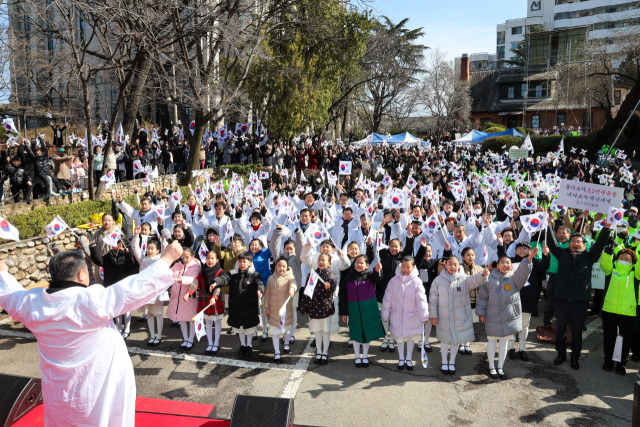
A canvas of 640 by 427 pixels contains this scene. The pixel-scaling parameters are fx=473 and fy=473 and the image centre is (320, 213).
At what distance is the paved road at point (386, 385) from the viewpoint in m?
5.19

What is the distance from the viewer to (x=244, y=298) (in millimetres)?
6598

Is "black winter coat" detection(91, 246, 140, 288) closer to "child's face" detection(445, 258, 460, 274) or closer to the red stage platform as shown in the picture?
Result: the red stage platform

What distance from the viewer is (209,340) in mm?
6883

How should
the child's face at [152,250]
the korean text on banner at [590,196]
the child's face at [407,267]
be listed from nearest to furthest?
the child's face at [407,267]
the child's face at [152,250]
the korean text on banner at [590,196]

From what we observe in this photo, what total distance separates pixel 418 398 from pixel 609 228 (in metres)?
3.40

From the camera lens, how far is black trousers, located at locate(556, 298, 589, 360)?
6.31 m

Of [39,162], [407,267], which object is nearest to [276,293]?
[407,267]

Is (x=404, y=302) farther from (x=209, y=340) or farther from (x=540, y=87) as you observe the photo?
(x=540, y=87)

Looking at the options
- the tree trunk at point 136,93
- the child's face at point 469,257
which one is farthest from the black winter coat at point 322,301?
the tree trunk at point 136,93

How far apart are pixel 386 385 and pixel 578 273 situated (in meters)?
2.98

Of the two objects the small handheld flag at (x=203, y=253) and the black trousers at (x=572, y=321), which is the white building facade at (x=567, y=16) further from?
the small handheld flag at (x=203, y=253)

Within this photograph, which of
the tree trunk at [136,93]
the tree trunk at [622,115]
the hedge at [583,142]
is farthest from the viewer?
the hedge at [583,142]

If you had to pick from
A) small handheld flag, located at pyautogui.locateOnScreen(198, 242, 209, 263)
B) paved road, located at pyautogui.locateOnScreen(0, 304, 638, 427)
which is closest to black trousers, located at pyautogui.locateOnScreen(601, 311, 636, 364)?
paved road, located at pyautogui.locateOnScreen(0, 304, 638, 427)

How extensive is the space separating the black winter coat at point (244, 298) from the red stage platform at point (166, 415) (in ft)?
6.44
